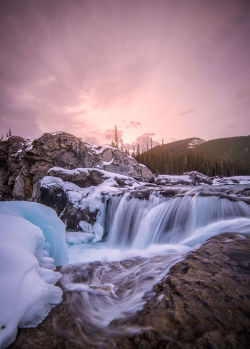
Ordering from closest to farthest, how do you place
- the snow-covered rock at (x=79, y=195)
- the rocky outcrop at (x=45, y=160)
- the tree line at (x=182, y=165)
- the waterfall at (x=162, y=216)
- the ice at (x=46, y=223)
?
1. the ice at (x=46, y=223)
2. the waterfall at (x=162, y=216)
3. the snow-covered rock at (x=79, y=195)
4. the rocky outcrop at (x=45, y=160)
5. the tree line at (x=182, y=165)

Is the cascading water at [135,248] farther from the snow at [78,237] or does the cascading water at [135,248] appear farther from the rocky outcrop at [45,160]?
the rocky outcrop at [45,160]

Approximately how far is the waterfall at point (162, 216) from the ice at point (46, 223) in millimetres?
3621

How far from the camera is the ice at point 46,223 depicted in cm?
410

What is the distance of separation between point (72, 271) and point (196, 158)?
59.5 metres

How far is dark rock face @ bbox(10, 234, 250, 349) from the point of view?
1.37 metres

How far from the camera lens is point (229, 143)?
388 ft

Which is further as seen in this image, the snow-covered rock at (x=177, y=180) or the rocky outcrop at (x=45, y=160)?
the snow-covered rock at (x=177, y=180)

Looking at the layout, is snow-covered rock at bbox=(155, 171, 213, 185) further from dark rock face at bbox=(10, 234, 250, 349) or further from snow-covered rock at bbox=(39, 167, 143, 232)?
dark rock face at bbox=(10, 234, 250, 349)

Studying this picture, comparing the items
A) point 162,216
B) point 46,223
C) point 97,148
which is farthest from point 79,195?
point 97,148

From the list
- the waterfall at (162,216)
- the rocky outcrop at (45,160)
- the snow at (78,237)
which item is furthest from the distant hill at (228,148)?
the snow at (78,237)


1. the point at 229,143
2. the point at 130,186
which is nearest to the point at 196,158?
the point at 130,186

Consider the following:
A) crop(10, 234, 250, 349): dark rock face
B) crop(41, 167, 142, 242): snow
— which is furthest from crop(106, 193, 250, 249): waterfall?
crop(10, 234, 250, 349): dark rock face

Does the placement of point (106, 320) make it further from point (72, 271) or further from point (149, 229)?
point (149, 229)

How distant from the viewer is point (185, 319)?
1561 millimetres
